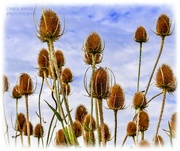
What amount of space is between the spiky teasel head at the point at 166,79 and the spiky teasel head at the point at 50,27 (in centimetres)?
199

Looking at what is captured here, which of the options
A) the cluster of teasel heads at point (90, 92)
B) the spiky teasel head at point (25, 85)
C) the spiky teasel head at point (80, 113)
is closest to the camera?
the cluster of teasel heads at point (90, 92)

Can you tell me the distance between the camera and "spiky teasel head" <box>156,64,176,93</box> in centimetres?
545

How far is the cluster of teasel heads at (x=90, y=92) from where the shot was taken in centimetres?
368

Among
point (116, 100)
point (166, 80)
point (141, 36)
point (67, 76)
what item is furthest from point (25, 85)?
point (141, 36)

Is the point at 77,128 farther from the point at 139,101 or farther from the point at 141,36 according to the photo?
the point at 141,36

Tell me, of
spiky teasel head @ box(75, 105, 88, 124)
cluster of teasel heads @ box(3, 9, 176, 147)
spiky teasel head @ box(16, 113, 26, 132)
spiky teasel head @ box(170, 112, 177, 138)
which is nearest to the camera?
cluster of teasel heads @ box(3, 9, 176, 147)

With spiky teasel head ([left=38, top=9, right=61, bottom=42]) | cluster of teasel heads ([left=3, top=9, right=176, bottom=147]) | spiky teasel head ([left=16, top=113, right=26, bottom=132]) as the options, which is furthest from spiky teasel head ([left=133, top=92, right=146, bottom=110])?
spiky teasel head ([left=16, top=113, right=26, bottom=132])

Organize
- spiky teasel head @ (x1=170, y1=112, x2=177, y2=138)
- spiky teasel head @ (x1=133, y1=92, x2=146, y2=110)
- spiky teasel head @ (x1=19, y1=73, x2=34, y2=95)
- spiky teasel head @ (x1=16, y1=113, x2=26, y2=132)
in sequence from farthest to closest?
spiky teasel head @ (x1=16, y1=113, x2=26, y2=132), spiky teasel head @ (x1=19, y1=73, x2=34, y2=95), spiky teasel head @ (x1=133, y1=92, x2=146, y2=110), spiky teasel head @ (x1=170, y1=112, x2=177, y2=138)

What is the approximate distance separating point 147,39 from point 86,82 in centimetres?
356

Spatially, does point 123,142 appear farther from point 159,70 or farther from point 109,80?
point 109,80

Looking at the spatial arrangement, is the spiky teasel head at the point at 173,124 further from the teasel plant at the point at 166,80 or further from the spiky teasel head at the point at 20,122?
the spiky teasel head at the point at 20,122

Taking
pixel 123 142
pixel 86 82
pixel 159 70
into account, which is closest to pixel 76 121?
pixel 123 142

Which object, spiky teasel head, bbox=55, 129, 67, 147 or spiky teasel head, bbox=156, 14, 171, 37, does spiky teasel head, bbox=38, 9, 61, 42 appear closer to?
spiky teasel head, bbox=55, 129, 67, 147

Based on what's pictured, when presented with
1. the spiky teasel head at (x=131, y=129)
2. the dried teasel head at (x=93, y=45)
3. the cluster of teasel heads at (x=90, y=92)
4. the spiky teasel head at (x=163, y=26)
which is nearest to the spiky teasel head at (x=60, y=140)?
the cluster of teasel heads at (x=90, y=92)
